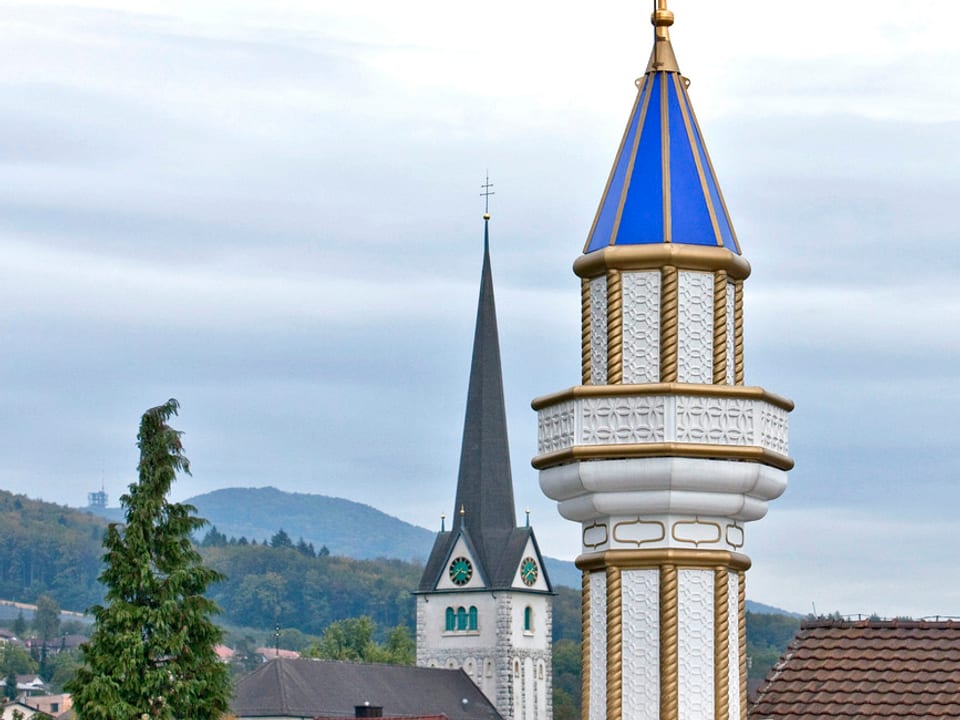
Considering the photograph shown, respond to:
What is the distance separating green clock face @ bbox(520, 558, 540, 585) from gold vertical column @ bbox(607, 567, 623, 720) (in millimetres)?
90404

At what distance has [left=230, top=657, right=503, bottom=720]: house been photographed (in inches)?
3543

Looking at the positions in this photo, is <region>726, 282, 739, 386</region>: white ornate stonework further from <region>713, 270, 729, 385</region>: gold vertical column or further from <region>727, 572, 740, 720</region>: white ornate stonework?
<region>727, 572, 740, 720</region>: white ornate stonework

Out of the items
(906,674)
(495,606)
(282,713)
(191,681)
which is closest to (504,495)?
Answer: (495,606)

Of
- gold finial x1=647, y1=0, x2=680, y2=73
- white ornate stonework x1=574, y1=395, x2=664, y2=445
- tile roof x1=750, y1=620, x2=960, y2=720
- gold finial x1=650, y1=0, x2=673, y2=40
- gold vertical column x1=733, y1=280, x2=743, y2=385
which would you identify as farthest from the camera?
tile roof x1=750, y1=620, x2=960, y2=720

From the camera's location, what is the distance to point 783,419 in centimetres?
1191

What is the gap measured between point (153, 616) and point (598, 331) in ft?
45.4

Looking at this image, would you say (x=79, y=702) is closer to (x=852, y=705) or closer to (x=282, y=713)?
(x=852, y=705)

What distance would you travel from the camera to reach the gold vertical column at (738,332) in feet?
39.2

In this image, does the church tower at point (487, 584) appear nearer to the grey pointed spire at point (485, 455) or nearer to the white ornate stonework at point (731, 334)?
the grey pointed spire at point (485, 455)

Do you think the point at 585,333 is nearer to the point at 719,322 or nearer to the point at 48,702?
the point at 719,322

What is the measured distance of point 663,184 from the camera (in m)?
12.0

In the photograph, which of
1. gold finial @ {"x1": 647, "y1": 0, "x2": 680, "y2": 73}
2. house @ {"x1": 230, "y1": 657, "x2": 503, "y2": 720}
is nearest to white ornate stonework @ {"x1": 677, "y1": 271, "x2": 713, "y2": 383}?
gold finial @ {"x1": 647, "y1": 0, "x2": 680, "y2": 73}

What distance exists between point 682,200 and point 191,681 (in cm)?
1444

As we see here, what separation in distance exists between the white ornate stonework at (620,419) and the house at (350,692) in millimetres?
75598
